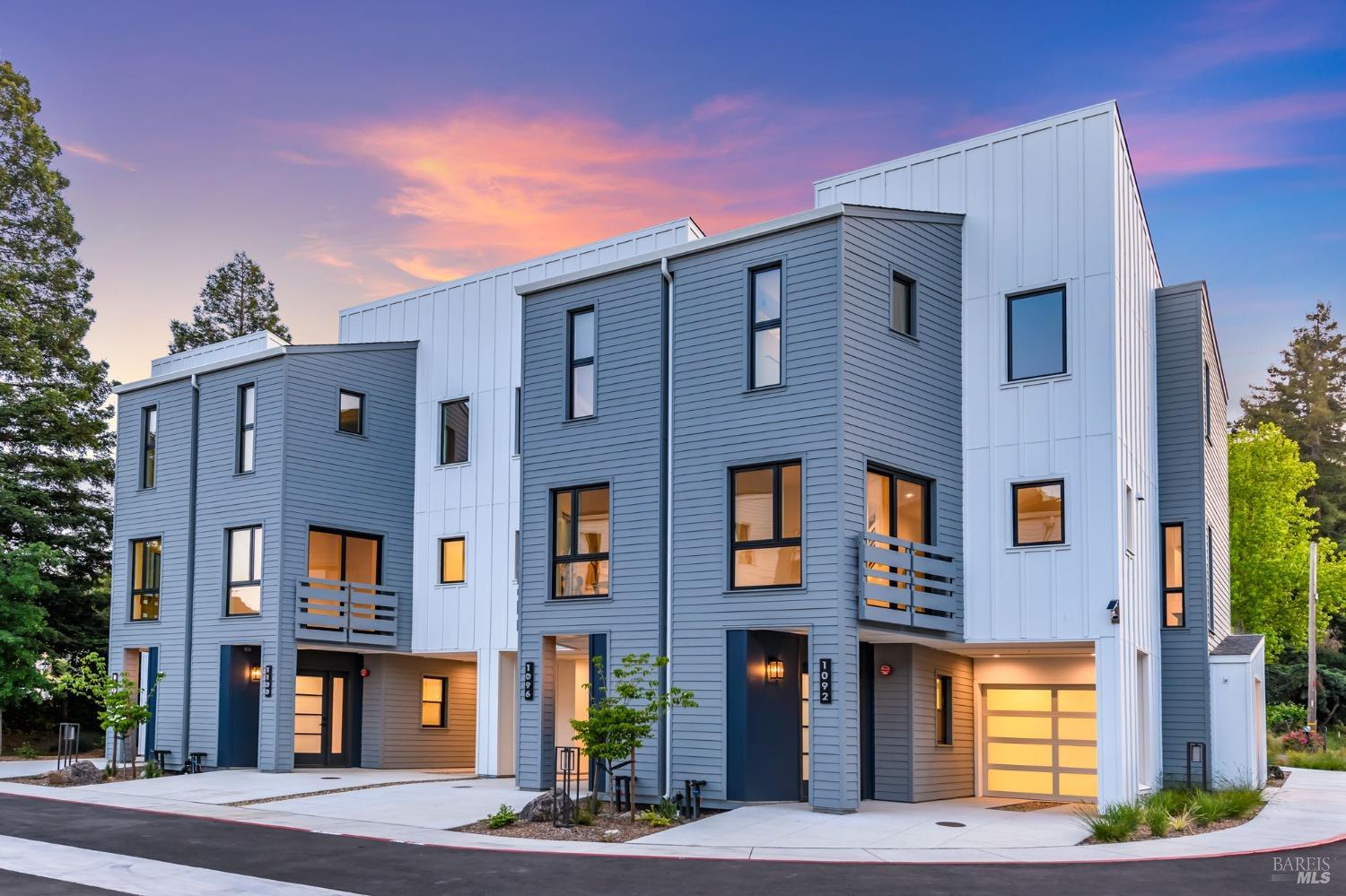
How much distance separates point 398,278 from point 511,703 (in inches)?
624

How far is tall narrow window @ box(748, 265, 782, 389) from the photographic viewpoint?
17.3 metres

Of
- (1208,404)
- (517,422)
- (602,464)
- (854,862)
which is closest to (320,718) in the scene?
(517,422)

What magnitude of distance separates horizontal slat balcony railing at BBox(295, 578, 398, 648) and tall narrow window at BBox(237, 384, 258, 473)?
120 inches

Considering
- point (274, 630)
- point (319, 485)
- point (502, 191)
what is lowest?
point (274, 630)

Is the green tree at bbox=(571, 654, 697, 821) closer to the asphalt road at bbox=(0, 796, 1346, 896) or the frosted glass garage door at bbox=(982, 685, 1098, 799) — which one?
the asphalt road at bbox=(0, 796, 1346, 896)

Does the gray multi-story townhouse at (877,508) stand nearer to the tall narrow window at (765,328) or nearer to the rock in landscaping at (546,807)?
the tall narrow window at (765,328)

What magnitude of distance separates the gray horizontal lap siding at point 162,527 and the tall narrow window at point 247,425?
68.8 inches

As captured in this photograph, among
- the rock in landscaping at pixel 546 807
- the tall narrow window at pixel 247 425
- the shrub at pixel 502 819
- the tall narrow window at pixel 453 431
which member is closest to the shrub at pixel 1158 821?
the rock in landscaping at pixel 546 807

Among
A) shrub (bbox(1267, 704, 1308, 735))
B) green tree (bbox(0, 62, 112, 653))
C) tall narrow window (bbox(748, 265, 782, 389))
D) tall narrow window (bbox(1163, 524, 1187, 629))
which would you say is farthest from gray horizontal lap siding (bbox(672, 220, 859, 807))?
shrub (bbox(1267, 704, 1308, 735))

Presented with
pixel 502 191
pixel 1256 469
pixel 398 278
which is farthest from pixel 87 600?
pixel 1256 469

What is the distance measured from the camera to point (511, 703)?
2378 cm

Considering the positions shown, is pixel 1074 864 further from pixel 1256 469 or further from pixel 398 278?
pixel 1256 469

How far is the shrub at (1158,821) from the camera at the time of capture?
567 inches

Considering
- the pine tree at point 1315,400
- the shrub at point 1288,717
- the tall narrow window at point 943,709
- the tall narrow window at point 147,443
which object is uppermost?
the pine tree at point 1315,400
